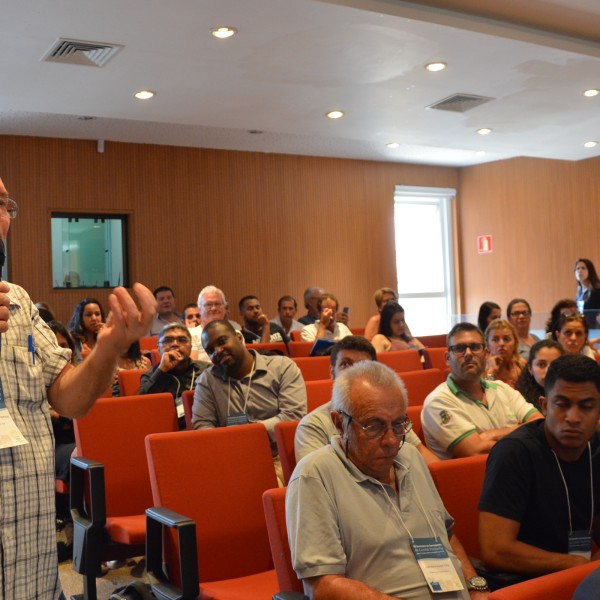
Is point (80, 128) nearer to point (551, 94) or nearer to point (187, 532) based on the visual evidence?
point (551, 94)

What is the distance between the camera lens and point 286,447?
295cm

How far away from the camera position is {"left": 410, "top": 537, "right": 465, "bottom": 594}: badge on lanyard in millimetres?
2055

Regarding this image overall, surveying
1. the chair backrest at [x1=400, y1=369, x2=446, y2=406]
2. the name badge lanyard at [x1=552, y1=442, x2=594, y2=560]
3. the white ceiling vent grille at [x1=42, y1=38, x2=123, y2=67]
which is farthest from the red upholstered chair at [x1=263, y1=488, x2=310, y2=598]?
the white ceiling vent grille at [x1=42, y1=38, x2=123, y2=67]

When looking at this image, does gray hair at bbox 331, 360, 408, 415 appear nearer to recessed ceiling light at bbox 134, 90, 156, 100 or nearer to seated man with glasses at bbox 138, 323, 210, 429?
seated man with glasses at bbox 138, 323, 210, 429

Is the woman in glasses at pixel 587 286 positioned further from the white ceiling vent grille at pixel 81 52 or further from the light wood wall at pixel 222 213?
the white ceiling vent grille at pixel 81 52

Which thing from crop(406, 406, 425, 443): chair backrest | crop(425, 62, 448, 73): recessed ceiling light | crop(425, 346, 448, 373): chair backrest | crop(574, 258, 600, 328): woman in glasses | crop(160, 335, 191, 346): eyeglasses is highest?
crop(425, 62, 448, 73): recessed ceiling light

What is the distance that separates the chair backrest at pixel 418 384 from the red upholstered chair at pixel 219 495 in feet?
5.37

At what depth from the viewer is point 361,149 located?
1099 centimetres

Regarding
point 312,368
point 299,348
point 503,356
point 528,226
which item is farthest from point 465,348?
point 528,226

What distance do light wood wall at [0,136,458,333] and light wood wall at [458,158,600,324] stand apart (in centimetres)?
78

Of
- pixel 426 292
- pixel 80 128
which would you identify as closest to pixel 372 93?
pixel 80 128

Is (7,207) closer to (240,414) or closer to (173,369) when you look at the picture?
(240,414)

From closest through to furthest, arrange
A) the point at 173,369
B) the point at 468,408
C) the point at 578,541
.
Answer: the point at 578,541 → the point at 468,408 → the point at 173,369

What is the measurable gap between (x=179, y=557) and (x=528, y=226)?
405 inches
